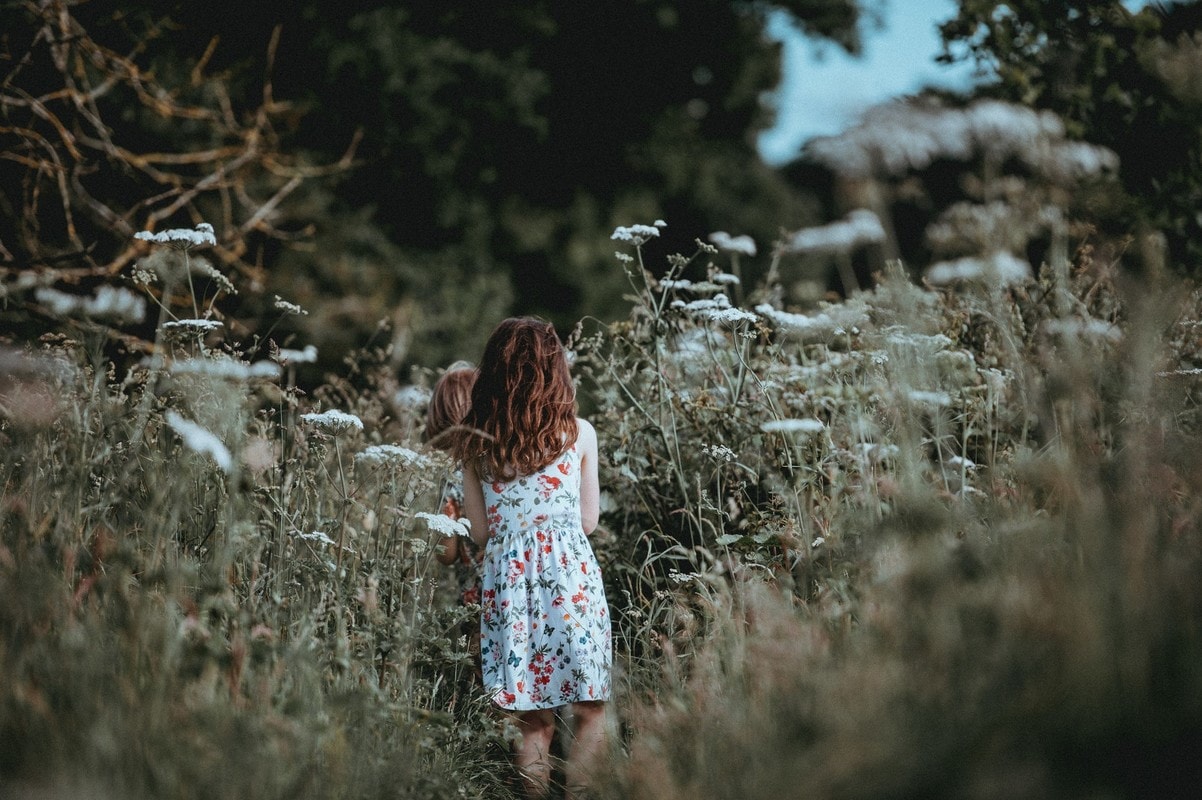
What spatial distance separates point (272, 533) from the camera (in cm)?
333

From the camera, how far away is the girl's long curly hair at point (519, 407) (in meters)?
3.39

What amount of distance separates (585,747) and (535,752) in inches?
7.4

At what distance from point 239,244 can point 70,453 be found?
4.03 metres

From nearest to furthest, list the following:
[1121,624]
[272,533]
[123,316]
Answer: [1121,624] < [272,533] < [123,316]

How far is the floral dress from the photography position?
129 inches

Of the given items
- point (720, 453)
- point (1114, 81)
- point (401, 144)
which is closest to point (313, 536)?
point (720, 453)

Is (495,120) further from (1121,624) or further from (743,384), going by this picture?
(1121,624)

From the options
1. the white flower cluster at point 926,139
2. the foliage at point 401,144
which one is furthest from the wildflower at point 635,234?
the foliage at point 401,144

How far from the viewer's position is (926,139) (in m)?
2.99

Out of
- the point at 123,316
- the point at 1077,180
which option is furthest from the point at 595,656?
the point at 1077,180

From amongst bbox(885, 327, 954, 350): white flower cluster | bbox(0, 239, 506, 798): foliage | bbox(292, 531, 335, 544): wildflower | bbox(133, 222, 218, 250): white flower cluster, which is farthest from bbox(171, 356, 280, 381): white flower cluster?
bbox(885, 327, 954, 350): white flower cluster

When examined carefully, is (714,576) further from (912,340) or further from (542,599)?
(912,340)

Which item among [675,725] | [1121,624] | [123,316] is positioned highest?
[123,316]

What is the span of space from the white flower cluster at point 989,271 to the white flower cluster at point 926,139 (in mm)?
337
